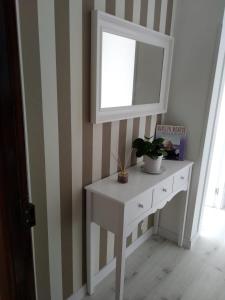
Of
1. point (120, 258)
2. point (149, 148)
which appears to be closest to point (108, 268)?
point (120, 258)

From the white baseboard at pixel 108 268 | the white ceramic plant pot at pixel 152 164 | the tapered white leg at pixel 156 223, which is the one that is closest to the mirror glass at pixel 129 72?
the white ceramic plant pot at pixel 152 164

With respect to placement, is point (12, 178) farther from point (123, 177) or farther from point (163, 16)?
point (163, 16)

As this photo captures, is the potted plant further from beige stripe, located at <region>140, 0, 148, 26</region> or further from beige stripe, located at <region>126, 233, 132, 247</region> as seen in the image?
beige stripe, located at <region>140, 0, 148, 26</region>

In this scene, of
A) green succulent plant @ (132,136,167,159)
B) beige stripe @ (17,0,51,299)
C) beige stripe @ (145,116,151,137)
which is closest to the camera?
beige stripe @ (17,0,51,299)

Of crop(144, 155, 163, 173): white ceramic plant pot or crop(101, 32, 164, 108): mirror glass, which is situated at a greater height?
crop(101, 32, 164, 108): mirror glass

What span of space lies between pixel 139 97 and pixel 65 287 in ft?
4.64

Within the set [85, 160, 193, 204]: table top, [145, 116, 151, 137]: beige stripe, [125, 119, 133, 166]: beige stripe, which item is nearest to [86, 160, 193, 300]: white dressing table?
[85, 160, 193, 204]: table top

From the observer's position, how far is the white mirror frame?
1.33 meters

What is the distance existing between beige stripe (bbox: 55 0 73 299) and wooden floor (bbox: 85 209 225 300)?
41cm

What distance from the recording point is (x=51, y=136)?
1244 millimetres

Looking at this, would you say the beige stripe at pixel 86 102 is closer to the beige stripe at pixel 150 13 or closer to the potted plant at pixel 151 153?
the potted plant at pixel 151 153

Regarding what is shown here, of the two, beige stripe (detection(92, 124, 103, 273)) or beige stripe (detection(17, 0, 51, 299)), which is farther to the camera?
beige stripe (detection(92, 124, 103, 273))

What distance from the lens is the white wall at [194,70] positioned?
6.05 feet

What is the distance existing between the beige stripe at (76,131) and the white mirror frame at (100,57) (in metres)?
0.09
